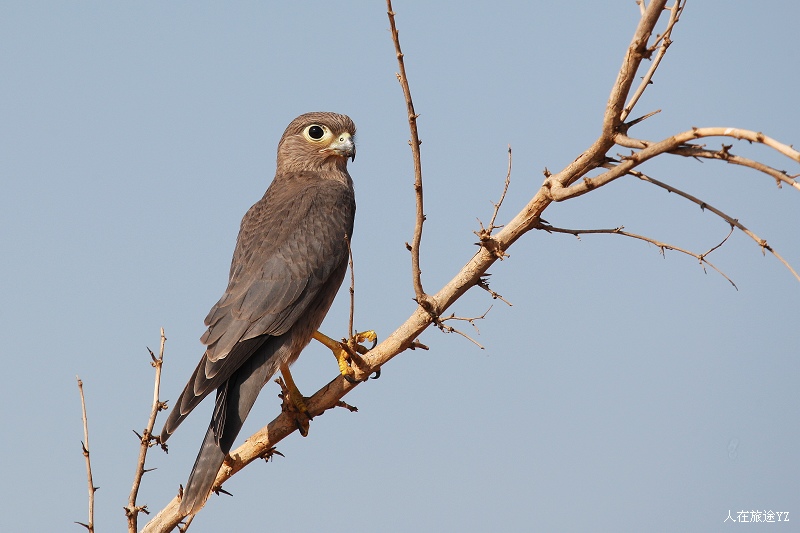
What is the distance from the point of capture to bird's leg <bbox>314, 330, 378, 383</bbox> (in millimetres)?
3759

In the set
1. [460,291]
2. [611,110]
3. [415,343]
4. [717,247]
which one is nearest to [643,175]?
[611,110]

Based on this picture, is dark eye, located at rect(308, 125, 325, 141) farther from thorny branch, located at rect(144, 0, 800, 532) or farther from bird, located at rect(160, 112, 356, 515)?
thorny branch, located at rect(144, 0, 800, 532)

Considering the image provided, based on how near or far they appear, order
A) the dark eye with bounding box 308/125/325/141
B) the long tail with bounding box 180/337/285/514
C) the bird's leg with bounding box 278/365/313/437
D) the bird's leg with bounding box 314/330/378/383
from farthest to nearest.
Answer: the dark eye with bounding box 308/125/325/141, the bird's leg with bounding box 278/365/313/437, the long tail with bounding box 180/337/285/514, the bird's leg with bounding box 314/330/378/383

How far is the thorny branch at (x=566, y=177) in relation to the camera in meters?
2.68

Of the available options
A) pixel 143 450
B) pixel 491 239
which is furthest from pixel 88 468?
pixel 491 239

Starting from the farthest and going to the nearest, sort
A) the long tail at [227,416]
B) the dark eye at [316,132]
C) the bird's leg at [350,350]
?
the dark eye at [316,132] → the long tail at [227,416] → the bird's leg at [350,350]

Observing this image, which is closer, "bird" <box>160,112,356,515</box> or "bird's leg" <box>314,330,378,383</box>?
"bird's leg" <box>314,330,378,383</box>

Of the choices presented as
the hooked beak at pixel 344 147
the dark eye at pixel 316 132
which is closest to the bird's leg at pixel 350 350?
the hooked beak at pixel 344 147

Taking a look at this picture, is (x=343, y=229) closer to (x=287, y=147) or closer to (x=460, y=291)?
(x=287, y=147)

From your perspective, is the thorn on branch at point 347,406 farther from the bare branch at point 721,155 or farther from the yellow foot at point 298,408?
the bare branch at point 721,155

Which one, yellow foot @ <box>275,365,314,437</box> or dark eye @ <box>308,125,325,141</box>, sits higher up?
dark eye @ <box>308,125,325,141</box>

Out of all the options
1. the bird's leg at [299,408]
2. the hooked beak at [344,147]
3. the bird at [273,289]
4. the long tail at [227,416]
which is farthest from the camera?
the hooked beak at [344,147]

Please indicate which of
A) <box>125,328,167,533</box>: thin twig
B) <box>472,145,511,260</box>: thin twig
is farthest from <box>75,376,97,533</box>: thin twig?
<box>472,145,511,260</box>: thin twig

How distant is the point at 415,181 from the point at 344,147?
2786 millimetres
